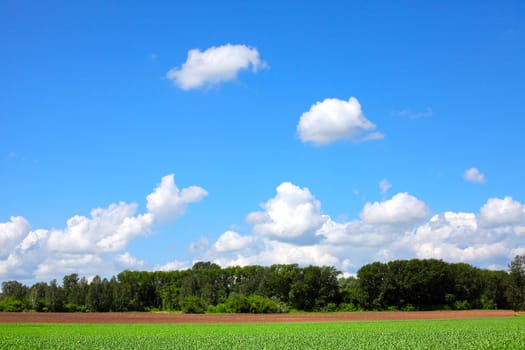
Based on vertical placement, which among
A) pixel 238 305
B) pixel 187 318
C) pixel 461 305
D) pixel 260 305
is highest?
pixel 238 305

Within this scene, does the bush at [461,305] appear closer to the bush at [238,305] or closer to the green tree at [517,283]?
the green tree at [517,283]

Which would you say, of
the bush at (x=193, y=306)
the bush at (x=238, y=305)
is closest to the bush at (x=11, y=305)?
the bush at (x=193, y=306)

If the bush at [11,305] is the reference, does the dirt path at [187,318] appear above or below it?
below

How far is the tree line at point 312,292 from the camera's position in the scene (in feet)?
408

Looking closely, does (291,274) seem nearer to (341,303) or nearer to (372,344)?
(341,303)

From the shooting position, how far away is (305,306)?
5236 inches

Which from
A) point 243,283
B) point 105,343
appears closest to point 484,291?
point 243,283

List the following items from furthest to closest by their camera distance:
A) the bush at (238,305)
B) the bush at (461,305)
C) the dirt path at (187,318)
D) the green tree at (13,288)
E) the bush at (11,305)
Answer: the green tree at (13,288) < the bush at (461,305) < the bush at (238,305) < the bush at (11,305) < the dirt path at (187,318)

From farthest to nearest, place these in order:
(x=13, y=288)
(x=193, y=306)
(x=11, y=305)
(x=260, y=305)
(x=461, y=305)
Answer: (x=13, y=288)
(x=461, y=305)
(x=193, y=306)
(x=260, y=305)
(x=11, y=305)

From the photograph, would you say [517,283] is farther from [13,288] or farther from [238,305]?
[13,288]

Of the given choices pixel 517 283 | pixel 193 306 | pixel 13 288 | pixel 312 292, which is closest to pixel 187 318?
pixel 193 306

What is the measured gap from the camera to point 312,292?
5236 inches

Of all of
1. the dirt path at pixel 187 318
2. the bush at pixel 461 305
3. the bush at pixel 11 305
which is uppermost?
the bush at pixel 11 305

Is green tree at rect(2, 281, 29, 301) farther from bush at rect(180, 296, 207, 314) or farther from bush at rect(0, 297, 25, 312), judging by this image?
bush at rect(180, 296, 207, 314)
